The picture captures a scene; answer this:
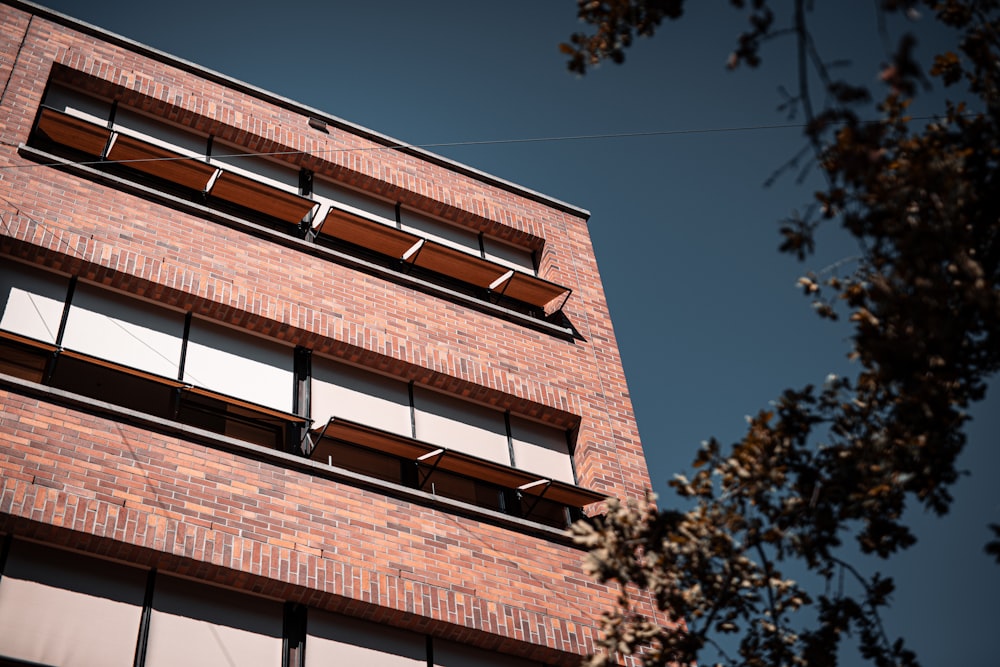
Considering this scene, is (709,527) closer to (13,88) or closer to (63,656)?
(63,656)

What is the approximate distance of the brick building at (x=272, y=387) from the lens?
9641 millimetres

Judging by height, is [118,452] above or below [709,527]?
above

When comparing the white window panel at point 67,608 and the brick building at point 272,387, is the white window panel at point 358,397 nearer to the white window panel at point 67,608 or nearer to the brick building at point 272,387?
the brick building at point 272,387

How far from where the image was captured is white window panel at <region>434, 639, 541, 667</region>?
10.7m

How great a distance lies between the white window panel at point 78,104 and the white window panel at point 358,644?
7.98 metres

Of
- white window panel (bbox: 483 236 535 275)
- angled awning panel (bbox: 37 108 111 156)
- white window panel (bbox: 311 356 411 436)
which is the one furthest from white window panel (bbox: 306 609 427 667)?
white window panel (bbox: 483 236 535 275)

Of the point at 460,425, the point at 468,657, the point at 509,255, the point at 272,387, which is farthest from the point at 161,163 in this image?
the point at 468,657

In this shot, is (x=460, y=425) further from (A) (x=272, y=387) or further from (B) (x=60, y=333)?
(B) (x=60, y=333)

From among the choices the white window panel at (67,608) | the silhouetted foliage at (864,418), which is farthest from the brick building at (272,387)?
the silhouetted foliage at (864,418)

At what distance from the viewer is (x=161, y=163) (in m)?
14.1

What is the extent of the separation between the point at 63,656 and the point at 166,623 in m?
0.95

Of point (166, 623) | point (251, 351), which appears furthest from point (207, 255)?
point (166, 623)

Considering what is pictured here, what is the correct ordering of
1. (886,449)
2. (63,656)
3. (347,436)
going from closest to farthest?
(886,449) → (63,656) → (347,436)

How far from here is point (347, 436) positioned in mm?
12047
